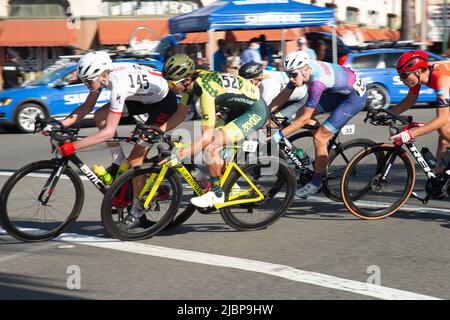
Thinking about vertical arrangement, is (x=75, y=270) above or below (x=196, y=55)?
below

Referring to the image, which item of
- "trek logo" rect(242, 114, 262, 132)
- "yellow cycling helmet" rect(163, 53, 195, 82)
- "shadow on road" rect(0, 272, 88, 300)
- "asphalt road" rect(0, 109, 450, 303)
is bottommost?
"asphalt road" rect(0, 109, 450, 303)

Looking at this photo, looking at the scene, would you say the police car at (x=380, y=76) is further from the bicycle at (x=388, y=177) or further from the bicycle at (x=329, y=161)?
the bicycle at (x=388, y=177)

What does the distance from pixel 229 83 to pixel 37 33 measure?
29.3m

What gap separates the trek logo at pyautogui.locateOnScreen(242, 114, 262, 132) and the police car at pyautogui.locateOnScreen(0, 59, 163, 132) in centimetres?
1056

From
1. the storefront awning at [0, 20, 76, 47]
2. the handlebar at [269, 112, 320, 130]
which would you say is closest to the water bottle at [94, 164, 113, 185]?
the handlebar at [269, 112, 320, 130]

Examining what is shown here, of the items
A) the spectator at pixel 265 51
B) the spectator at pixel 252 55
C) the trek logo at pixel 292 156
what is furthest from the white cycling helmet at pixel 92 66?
the spectator at pixel 265 51

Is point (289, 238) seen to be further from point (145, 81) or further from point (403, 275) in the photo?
point (145, 81)

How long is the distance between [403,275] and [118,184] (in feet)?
8.37

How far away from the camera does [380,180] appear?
314 inches

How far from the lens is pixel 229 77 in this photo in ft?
24.0

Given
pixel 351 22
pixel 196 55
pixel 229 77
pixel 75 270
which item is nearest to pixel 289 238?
pixel 229 77

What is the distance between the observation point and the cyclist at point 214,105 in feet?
22.7

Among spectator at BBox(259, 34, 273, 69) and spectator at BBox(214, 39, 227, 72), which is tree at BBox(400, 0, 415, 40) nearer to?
spectator at BBox(259, 34, 273, 69)

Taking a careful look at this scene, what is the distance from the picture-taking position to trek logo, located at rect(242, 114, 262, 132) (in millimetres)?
7473
